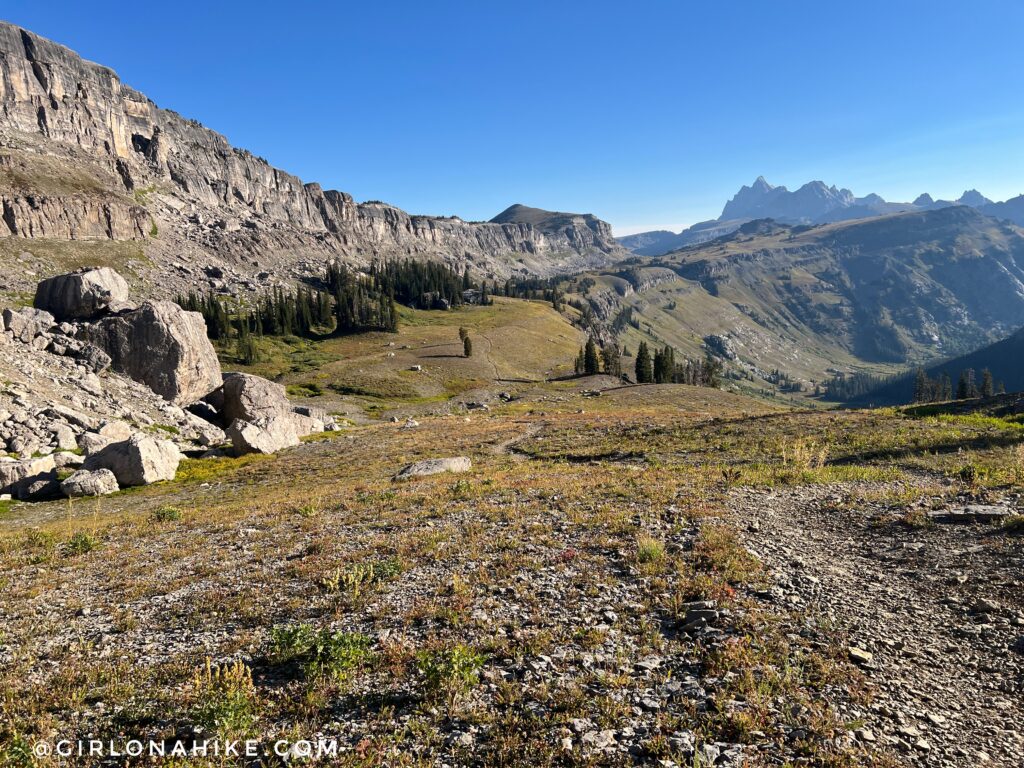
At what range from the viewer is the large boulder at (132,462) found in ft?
112

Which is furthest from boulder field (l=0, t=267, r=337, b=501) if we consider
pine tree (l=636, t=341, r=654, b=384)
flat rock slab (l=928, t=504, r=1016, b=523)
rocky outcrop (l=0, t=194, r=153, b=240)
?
rocky outcrop (l=0, t=194, r=153, b=240)

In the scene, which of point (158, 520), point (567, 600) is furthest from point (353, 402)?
point (567, 600)

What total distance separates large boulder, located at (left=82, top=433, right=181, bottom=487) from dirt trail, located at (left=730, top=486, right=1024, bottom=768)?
38.7m

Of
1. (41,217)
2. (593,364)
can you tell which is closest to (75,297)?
(593,364)

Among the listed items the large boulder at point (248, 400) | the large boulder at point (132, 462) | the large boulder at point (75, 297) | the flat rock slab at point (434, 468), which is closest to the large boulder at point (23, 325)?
the large boulder at point (75, 297)

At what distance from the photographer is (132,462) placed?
34219mm

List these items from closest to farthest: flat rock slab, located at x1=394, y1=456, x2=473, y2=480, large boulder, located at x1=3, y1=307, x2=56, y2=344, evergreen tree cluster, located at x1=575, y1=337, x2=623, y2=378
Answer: flat rock slab, located at x1=394, y1=456, x2=473, y2=480, large boulder, located at x1=3, y1=307, x2=56, y2=344, evergreen tree cluster, located at x1=575, y1=337, x2=623, y2=378

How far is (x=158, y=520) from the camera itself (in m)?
23.7

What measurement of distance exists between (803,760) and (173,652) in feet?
39.2

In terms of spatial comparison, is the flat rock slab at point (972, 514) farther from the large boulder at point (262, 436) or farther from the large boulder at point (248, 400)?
the large boulder at point (248, 400)

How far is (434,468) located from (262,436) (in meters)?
24.9

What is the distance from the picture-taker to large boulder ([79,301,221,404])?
5800 centimetres

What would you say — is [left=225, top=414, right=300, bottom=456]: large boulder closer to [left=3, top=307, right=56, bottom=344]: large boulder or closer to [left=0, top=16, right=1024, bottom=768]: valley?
[left=0, top=16, right=1024, bottom=768]: valley

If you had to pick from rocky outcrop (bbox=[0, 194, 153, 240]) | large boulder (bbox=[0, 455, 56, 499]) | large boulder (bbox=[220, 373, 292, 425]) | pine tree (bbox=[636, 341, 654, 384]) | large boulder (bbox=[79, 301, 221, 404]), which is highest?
rocky outcrop (bbox=[0, 194, 153, 240])
